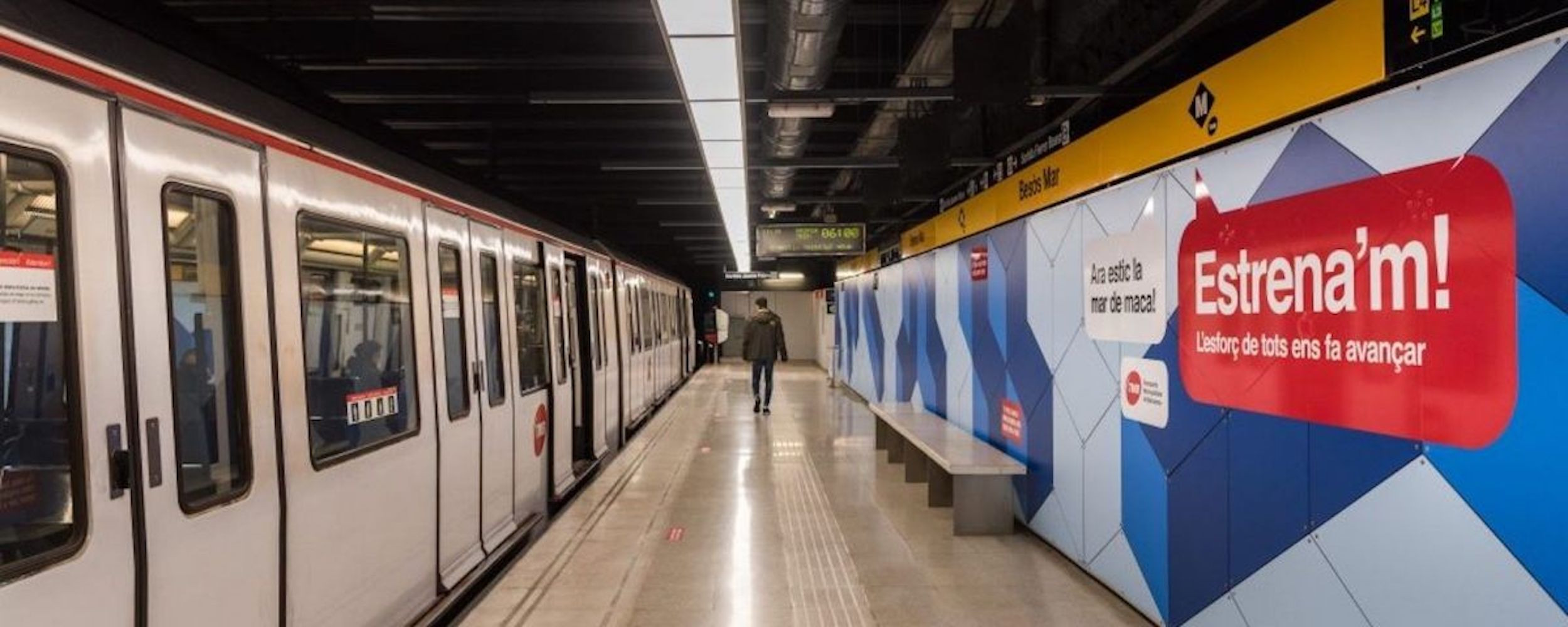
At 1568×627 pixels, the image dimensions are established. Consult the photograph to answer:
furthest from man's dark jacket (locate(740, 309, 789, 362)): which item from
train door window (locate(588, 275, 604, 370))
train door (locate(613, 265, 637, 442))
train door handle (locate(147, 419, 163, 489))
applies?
train door handle (locate(147, 419, 163, 489))

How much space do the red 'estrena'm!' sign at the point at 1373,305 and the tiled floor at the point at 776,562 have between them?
5.07 feet

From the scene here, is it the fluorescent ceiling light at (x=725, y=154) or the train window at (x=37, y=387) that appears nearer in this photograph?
the train window at (x=37, y=387)

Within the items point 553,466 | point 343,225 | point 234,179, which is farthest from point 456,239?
point 553,466

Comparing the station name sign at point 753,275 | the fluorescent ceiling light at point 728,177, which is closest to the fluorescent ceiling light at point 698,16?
the fluorescent ceiling light at point 728,177

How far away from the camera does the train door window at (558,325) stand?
6305mm

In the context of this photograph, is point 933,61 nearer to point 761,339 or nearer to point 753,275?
point 761,339

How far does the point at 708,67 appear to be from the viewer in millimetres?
4180

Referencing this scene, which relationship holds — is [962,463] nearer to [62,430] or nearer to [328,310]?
[328,310]

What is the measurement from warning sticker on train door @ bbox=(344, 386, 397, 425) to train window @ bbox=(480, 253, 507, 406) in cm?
111

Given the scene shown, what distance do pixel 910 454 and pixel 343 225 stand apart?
16.9 ft

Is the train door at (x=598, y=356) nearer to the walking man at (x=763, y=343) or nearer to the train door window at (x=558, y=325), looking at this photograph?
the train door window at (x=558, y=325)

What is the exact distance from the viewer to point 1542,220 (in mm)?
2018

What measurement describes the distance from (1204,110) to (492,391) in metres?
3.67

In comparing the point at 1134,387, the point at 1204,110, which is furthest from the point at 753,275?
the point at 1204,110
